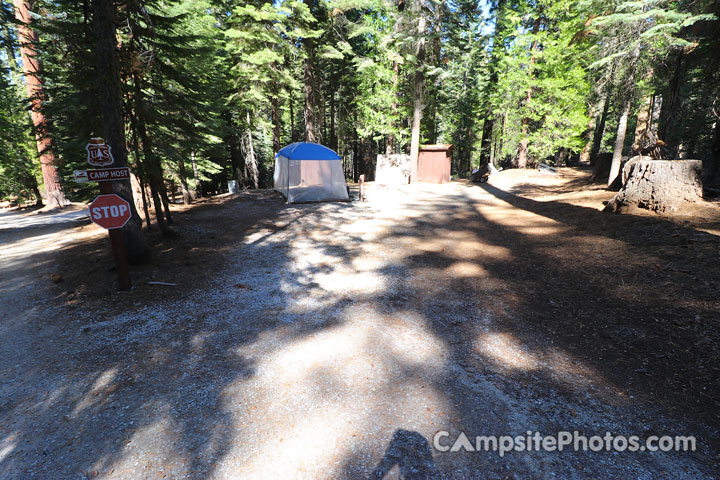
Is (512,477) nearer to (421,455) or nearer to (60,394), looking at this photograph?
(421,455)

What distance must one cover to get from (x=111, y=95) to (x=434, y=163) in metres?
20.0

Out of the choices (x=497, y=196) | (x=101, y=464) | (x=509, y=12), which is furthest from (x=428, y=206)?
(x=509, y=12)

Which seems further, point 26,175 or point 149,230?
point 26,175

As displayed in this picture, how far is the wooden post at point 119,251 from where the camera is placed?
216 inches

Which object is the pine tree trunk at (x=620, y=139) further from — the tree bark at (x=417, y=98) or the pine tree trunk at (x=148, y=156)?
the pine tree trunk at (x=148, y=156)

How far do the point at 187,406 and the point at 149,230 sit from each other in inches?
323

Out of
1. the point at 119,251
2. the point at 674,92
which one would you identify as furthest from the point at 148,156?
Answer: the point at 674,92

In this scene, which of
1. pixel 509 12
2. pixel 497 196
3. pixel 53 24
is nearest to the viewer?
pixel 53 24

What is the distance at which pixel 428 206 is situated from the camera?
44.5ft

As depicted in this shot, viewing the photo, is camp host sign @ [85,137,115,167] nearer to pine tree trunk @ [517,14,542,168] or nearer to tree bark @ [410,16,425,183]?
tree bark @ [410,16,425,183]

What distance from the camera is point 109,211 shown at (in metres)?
5.27

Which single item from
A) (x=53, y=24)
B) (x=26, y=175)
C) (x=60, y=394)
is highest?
(x=53, y=24)

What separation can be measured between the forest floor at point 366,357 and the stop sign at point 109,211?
4.34ft

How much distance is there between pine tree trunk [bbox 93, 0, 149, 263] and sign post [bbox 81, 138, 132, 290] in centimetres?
90
